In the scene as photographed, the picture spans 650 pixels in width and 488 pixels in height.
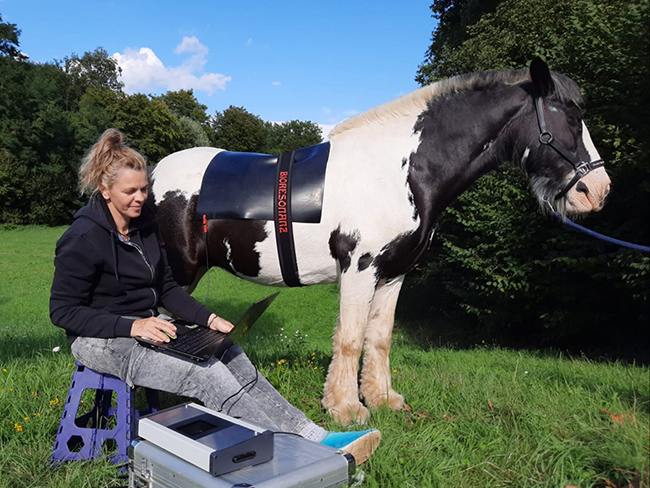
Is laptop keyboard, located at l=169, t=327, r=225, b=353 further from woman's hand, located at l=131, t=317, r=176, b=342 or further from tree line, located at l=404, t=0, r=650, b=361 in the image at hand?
tree line, located at l=404, t=0, r=650, b=361

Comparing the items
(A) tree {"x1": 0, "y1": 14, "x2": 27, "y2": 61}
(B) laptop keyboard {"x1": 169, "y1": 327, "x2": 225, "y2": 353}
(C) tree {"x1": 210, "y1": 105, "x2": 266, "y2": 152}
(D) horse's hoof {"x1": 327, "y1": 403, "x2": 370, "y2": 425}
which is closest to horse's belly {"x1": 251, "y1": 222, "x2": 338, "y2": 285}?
(B) laptop keyboard {"x1": 169, "y1": 327, "x2": 225, "y2": 353}

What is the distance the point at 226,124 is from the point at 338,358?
50.1m

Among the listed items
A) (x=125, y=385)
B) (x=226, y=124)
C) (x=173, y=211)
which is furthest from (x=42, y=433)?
(x=226, y=124)

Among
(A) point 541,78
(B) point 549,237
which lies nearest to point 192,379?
(A) point 541,78

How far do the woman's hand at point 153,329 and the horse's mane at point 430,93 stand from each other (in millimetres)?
1852

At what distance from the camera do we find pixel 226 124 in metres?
50.8

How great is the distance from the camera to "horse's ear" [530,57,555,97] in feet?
10.5

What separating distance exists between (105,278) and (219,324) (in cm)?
69

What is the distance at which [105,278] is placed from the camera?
9.07ft

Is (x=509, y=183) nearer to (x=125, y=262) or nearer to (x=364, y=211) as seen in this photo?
(x=364, y=211)

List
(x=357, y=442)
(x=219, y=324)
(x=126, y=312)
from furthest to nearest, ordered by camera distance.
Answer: (x=219, y=324) < (x=126, y=312) < (x=357, y=442)

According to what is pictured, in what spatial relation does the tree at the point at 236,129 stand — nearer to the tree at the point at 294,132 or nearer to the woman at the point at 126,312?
the tree at the point at 294,132

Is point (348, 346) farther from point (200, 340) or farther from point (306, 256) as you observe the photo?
point (200, 340)

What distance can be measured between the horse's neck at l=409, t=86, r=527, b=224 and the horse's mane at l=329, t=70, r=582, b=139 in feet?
0.27
